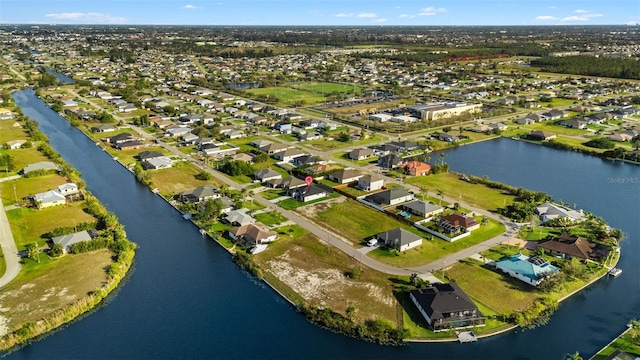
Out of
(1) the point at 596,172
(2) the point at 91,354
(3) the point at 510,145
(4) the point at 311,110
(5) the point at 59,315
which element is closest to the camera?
(2) the point at 91,354

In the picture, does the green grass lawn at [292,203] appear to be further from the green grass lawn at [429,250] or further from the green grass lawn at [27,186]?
the green grass lawn at [27,186]

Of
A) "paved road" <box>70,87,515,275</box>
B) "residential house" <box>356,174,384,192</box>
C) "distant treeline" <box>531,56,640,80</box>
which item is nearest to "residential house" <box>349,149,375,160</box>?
"paved road" <box>70,87,515,275</box>

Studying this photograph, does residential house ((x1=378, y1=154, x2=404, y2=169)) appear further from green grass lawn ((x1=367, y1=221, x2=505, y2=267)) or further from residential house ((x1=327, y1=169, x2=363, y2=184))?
green grass lawn ((x1=367, y1=221, x2=505, y2=267))

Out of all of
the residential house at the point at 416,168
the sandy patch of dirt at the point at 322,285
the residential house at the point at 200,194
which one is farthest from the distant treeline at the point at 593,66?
the sandy patch of dirt at the point at 322,285

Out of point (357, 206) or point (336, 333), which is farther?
point (357, 206)

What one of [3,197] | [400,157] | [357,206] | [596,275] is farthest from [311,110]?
[596,275]

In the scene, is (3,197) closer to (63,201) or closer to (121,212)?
(63,201)
